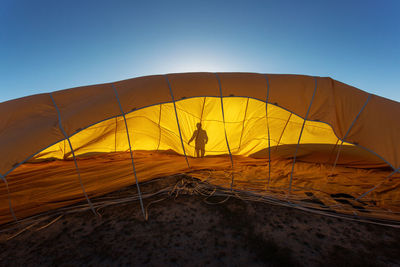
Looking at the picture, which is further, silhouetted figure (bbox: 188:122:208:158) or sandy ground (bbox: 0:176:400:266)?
silhouetted figure (bbox: 188:122:208:158)

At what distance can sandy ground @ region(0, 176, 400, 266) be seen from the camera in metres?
2.04

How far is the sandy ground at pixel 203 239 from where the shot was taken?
2045 millimetres

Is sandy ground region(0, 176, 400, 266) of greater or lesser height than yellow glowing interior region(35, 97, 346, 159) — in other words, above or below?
below

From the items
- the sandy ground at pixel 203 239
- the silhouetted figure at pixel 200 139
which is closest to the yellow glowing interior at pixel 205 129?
the silhouetted figure at pixel 200 139

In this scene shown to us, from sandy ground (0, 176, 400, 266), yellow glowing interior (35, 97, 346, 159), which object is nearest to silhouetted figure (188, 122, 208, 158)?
yellow glowing interior (35, 97, 346, 159)

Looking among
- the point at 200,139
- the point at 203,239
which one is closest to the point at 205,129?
the point at 200,139

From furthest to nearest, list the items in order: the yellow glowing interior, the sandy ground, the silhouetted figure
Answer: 1. the silhouetted figure
2. the yellow glowing interior
3. the sandy ground

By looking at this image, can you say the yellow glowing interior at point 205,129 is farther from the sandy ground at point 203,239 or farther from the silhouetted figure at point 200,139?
the sandy ground at point 203,239

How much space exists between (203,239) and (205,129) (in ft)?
12.6

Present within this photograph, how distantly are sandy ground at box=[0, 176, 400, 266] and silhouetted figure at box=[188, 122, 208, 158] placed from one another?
2938 mm

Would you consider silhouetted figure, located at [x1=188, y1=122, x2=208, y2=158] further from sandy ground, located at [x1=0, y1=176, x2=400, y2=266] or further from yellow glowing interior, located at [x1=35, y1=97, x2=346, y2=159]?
sandy ground, located at [x1=0, y1=176, x2=400, y2=266]

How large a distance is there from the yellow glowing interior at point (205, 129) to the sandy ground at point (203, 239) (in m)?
2.94

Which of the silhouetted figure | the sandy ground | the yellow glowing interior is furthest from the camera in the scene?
the silhouetted figure

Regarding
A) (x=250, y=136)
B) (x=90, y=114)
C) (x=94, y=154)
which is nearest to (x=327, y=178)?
(x=250, y=136)
